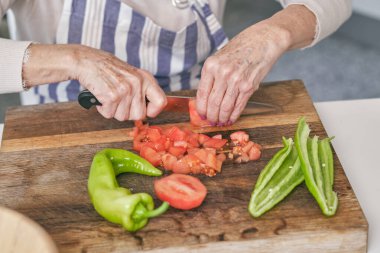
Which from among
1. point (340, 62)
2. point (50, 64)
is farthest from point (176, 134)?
point (340, 62)

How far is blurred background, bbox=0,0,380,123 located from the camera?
350cm

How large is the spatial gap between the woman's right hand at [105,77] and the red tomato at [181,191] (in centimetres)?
23

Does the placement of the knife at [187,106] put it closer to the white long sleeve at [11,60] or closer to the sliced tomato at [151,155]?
the sliced tomato at [151,155]

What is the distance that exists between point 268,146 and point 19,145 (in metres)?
0.57

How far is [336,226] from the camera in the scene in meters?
1.27

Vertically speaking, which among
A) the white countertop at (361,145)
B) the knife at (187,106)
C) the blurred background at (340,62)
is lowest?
the blurred background at (340,62)

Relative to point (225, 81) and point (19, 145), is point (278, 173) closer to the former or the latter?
point (225, 81)

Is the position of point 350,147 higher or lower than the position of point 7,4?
lower

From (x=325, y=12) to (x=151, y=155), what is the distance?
0.65 m

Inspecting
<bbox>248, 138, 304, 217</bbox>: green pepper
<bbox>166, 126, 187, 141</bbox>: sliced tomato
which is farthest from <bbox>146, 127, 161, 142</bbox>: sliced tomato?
<bbox>248, 138, 304, 217</bbox>: green pepper

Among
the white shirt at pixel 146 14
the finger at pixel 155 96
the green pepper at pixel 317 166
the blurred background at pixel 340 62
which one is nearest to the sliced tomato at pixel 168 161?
the finger at pixel 155 96

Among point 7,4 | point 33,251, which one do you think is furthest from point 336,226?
point 7,4

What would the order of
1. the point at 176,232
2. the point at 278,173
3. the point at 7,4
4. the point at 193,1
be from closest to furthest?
the point at 176,232 → the point at 278,173 → the point at 7,4 → the point at 193,1

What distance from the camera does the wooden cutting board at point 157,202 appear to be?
1.25 metres
